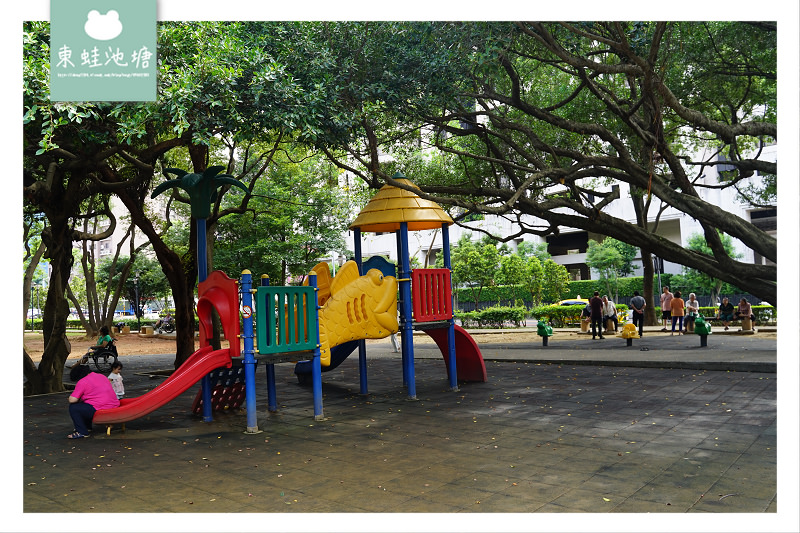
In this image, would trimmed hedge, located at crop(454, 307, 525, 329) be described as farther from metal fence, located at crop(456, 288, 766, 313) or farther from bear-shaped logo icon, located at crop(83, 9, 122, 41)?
bear-shaped logo icon, located at crop(83, 9, 122, 41)

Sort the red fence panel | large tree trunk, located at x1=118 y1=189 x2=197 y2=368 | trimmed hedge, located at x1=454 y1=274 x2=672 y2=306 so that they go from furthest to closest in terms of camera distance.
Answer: trimmed hedge, located at x1=454 y1=274 x2=672 y2=306 → large tree trunk, located at x1=118 y1=189 x2=197 y2=368 → the red fence panel

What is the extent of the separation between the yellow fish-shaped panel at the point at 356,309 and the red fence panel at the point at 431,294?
0.37m

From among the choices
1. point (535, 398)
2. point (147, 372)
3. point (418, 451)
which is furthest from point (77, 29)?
point (147, 372)

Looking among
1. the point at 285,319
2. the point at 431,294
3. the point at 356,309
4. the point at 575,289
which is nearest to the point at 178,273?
the point at 356,309

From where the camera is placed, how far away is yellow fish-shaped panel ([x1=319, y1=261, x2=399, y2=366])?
32.7ft

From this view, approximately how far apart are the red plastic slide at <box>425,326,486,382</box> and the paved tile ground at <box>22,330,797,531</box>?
819 mm

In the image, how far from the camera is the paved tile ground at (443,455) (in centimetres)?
519

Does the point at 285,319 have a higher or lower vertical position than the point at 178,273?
lower

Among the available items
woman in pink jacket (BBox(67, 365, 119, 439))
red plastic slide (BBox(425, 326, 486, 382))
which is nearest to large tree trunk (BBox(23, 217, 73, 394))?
woman in pink jacket (BBox(67, 365, 119, 439))

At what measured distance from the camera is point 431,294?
11.4m

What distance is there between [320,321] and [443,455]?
3.64 m

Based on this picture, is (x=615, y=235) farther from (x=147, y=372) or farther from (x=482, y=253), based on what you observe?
(x=482, y=253)

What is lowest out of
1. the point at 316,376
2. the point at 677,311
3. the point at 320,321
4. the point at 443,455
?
the point at 443,455

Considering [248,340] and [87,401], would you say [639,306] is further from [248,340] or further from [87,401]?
[87,401]
